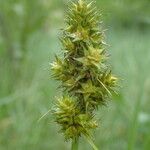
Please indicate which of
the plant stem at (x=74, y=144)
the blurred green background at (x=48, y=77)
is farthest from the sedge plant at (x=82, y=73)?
the blurred green background at (x=48, y=77)

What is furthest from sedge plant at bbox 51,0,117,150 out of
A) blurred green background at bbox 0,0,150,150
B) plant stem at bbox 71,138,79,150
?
blurred green background at bbox 0,0,150,150

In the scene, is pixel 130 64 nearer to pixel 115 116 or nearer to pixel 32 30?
pixel 32 30

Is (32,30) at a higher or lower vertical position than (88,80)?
higher

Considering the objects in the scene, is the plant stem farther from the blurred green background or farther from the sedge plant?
the blurred green background

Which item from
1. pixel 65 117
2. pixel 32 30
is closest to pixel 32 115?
pixel 32 30

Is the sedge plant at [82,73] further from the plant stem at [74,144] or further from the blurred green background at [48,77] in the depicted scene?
the blurred green background at [48,77]

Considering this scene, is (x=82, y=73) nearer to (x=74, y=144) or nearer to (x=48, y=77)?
(x=74, y=144)
